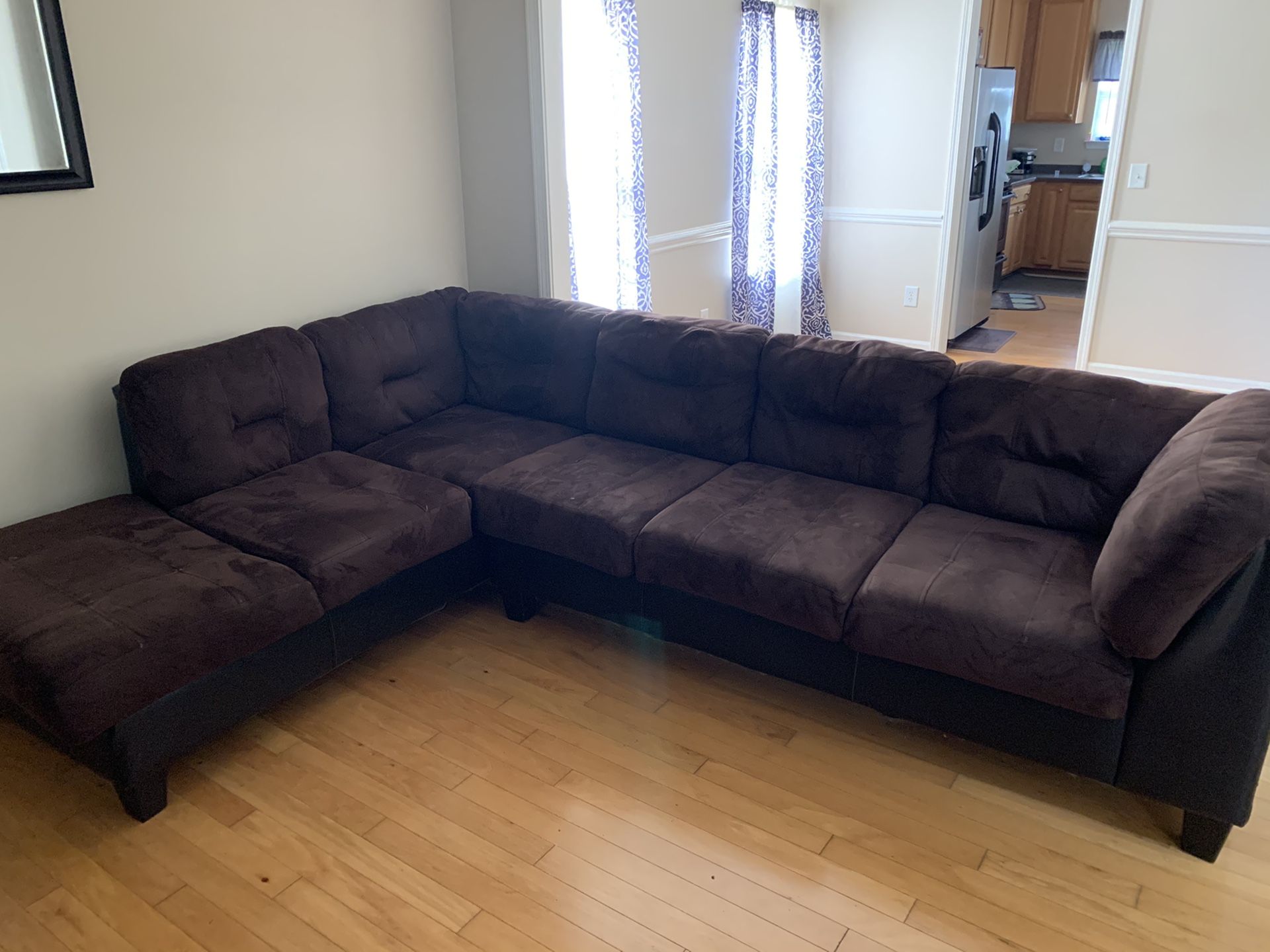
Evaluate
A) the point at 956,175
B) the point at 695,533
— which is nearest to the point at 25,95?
the point at 695,533

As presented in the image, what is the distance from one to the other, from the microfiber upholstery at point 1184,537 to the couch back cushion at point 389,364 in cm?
233

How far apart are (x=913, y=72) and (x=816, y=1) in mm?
722

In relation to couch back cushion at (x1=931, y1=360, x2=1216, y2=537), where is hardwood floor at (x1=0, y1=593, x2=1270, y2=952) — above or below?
below

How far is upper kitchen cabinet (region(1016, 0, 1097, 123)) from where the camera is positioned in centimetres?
751

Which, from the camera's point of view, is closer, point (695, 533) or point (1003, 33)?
point (695, 533)

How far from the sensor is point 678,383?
9.96 feet

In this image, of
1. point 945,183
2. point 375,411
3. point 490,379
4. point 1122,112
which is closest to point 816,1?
point 945,183

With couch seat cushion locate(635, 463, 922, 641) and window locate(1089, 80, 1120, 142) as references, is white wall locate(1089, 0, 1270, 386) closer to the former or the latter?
couch seat cushion locate(635, 463, 922, 641)

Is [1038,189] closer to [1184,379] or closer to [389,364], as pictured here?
[1184,379]

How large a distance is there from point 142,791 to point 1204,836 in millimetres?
2383

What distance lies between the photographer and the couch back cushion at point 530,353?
329 centimetres

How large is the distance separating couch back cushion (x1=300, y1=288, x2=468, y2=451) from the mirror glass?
892 millimetres

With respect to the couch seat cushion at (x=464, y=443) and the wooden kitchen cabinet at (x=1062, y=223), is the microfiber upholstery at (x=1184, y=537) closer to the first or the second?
the couch seat cushion at (x=464, y=443)

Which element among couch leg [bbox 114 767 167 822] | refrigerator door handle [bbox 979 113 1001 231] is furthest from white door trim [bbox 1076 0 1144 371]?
couch leg [bbox 114 767 167 822]
